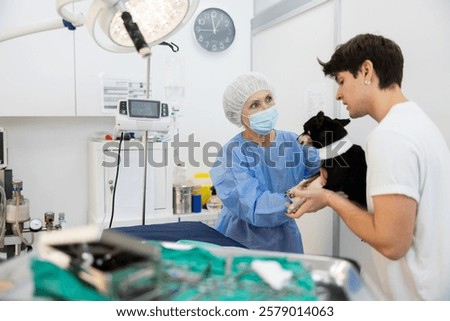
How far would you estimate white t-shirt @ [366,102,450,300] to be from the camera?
884 mm

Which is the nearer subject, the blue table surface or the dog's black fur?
the dog's black fur

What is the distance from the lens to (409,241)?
925 mm

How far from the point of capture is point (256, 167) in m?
1.72

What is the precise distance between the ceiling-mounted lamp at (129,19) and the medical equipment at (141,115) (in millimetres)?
754

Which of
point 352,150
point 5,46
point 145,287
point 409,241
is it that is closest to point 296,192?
point 352,150

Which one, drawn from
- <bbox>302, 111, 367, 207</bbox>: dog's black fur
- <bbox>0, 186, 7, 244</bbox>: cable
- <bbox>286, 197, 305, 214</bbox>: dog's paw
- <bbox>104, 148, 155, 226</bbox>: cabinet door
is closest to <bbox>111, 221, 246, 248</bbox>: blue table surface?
<bbox>286, 197, 305, 214</bbox>: dog's paw

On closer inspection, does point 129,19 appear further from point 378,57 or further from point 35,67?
point 35,67

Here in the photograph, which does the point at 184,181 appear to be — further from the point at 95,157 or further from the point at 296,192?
the point at 296,192

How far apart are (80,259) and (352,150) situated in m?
1.15

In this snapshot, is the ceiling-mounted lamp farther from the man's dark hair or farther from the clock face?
the clock face

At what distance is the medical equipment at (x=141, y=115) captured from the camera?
1790 mm

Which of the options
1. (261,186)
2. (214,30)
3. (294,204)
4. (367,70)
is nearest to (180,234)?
(261,186)

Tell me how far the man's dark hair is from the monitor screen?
98cm

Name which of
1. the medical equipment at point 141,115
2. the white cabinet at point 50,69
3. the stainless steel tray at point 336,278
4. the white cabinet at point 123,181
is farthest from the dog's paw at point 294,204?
the white cabinet at point 50,69
